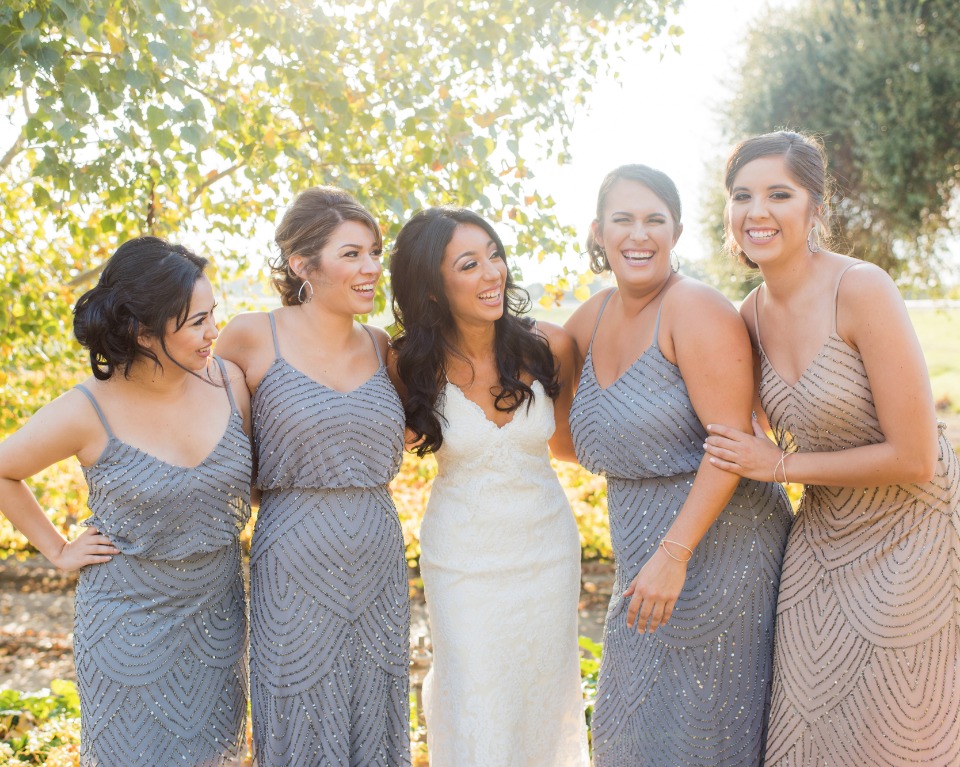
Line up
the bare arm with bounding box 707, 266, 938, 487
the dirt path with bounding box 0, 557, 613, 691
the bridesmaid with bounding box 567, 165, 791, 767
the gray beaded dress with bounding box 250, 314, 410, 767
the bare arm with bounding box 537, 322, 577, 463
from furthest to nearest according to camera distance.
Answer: the dirt path with bounding box 0, 557, 613, 691, the bare arm with bounding box 537, 322, 577, 463, the gray beaded dress with bounding box 250, 314, 410, 767, the bridesmaid with bounding box 567, 165, 791, 767, the bare arm with bounding box 707, 266, 938, 487

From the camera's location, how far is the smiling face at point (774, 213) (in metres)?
2.59

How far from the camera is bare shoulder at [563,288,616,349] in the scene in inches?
130

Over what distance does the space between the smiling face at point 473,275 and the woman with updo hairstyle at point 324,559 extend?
395 millimetres

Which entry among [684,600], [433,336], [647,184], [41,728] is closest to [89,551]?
[433,336]

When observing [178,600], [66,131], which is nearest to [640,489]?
[178,600]

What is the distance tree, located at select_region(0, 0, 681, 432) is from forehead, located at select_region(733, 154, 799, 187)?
120cm

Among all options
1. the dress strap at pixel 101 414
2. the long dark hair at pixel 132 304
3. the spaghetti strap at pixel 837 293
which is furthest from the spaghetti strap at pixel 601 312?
the dress strap at pixel 101 414

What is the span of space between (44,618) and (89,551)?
5.94 m

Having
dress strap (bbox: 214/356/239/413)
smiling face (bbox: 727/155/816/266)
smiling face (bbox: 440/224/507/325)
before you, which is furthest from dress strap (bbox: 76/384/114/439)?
smiling face (bbox: 727/155/816/266)

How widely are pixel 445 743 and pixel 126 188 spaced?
7.92 ft

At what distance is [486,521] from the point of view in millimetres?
3146

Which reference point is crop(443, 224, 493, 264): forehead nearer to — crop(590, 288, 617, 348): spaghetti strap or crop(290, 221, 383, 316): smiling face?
crop(290, 221, 383, 316): smiling face

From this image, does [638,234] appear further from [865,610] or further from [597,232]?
[865,610]

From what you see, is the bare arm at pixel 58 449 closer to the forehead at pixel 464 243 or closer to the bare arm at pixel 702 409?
the forehead at pixel 464 243
